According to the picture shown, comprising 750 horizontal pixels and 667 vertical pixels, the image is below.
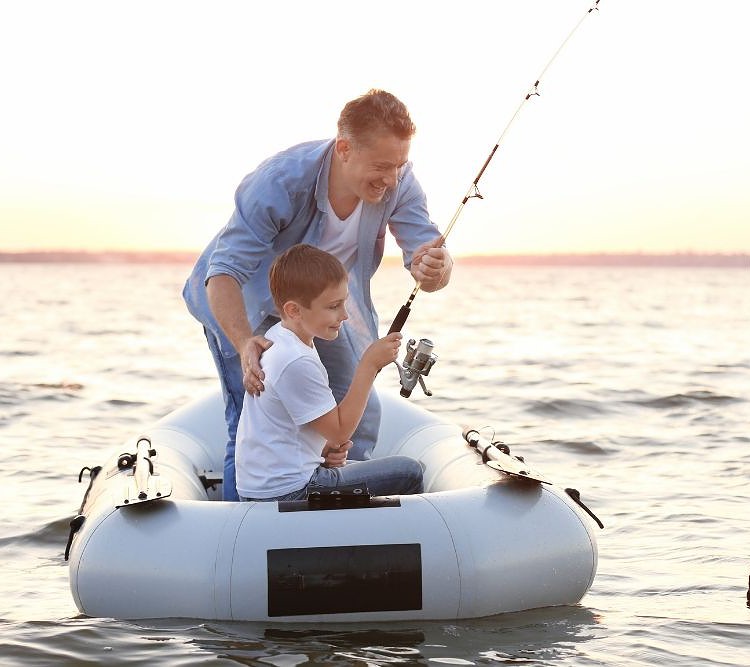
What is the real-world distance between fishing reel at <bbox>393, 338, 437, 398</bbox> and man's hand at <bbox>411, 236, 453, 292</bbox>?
0.78 ft

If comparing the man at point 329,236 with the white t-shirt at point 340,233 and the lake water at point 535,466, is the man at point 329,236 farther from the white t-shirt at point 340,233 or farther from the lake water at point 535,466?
the lake water at point 535,466

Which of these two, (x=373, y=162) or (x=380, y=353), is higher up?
(x=373, y=162)

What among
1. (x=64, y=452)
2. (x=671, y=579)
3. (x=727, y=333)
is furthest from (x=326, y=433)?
(x=727, y=333)

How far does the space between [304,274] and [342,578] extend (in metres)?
0.94

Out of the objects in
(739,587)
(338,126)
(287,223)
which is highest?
(338,126)

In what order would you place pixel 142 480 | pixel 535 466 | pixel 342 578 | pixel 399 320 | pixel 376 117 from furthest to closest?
pixel 535 466 → pixel 399 320 → pixel 142 480 → pixel 376 117 → pixel 342 578

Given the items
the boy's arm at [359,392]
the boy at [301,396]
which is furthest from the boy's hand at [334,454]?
the boy's arm at [359,392]

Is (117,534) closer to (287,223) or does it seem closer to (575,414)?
(287,223)

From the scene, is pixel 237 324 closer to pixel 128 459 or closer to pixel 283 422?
pixel 283 422

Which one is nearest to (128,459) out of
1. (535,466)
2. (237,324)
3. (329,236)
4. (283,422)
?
(237,324)

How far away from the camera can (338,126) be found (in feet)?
12.9

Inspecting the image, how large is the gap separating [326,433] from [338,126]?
104 centimetres

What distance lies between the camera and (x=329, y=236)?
14.1 ft

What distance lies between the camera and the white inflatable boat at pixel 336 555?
3.49 meters
